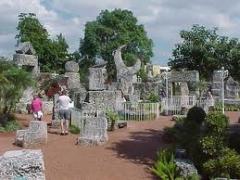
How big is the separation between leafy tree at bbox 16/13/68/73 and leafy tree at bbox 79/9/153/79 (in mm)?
6421

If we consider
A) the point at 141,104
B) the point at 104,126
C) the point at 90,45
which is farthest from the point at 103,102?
the point at 90,45

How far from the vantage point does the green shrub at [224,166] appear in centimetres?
1222

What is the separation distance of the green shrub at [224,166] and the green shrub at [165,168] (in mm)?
795

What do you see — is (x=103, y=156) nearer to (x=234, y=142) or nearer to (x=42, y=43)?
(x=234, y=142)

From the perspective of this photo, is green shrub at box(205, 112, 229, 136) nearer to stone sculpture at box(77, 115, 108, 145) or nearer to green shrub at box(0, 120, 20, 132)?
stone sculpture at box(77, 115, 108, 145)

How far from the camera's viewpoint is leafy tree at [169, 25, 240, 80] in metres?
45.3

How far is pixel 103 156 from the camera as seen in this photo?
46.7ft

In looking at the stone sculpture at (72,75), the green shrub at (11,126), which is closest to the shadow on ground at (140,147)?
the green shrub at (11,126)

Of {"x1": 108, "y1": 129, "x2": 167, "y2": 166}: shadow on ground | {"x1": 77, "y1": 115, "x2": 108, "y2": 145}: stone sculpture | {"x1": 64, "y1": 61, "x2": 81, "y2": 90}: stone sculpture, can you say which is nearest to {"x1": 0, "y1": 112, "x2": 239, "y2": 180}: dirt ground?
{"x1": 108, "y1": 129, "x2": 167, "y2": 166}: shadow on ground

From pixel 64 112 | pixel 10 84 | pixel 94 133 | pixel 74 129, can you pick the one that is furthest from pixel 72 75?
pixel 94 133

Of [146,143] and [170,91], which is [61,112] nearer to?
[146,143]

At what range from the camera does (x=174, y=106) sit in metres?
26.8

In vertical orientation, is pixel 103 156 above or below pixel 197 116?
below

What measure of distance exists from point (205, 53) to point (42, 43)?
659 inches
